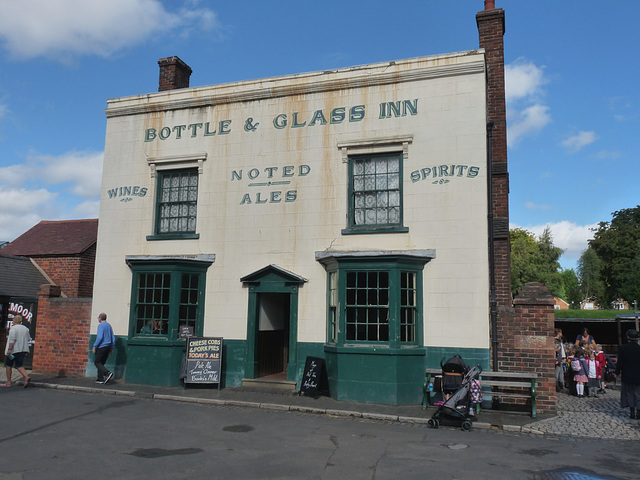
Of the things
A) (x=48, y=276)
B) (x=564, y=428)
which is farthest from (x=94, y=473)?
(x=48, y=276)

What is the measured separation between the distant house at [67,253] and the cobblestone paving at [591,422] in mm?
15792

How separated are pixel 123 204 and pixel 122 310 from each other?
9.52 ft

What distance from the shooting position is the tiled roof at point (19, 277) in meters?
17.1

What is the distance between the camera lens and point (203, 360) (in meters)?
12.3

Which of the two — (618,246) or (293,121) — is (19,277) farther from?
(618,246)

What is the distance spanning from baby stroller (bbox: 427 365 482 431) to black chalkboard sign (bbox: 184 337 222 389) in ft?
17.9

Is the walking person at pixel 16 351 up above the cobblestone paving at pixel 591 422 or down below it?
above

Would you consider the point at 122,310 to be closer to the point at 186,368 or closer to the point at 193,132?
the point at 186,368

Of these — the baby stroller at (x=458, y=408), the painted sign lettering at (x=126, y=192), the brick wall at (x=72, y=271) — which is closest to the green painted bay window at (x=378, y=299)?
the baby stroller at (x=458, y=408)

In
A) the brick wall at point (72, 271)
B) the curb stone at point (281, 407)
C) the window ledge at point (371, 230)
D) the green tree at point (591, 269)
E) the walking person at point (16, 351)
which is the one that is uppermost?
the green tree at point (591, 269)

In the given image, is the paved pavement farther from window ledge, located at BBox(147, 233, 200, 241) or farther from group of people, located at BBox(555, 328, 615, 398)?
window ledge, located at BBox(147, 233, 200, 241)

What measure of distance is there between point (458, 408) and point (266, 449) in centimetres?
349

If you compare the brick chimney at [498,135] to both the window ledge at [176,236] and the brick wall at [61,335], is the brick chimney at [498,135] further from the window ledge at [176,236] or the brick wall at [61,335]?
the brick wall at [61,335]

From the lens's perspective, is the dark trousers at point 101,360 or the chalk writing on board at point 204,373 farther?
the dark trousers at point 101,360
